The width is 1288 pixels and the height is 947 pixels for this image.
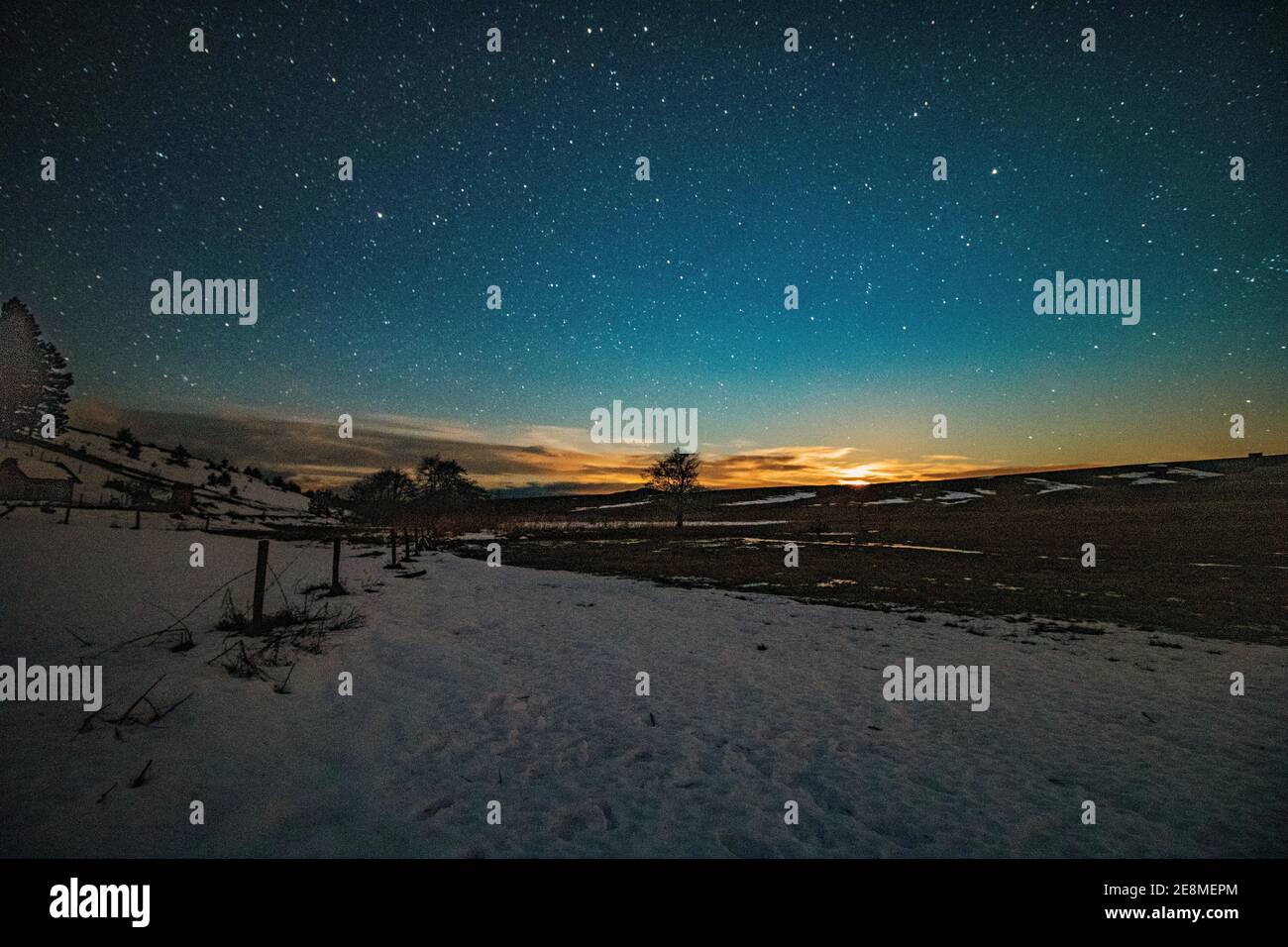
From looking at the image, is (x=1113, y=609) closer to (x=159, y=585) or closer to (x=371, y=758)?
(x=371, y=758)

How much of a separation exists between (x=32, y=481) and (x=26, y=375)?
79.3 ft

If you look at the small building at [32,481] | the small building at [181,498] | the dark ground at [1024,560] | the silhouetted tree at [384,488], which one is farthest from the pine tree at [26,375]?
the dark ground at [1024,560]

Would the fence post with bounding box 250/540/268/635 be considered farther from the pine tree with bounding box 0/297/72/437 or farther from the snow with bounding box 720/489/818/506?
the snow with bounding box 720/489/818/506

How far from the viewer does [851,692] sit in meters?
9.62

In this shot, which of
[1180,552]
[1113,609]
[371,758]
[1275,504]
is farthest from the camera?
[1275,504]

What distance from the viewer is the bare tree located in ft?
207

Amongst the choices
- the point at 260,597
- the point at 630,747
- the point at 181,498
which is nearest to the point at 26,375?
the point at 181,498

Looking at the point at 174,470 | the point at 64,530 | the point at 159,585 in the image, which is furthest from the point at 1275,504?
the point at 174,470

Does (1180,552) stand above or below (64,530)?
below

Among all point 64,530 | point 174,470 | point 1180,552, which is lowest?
point 1180,552

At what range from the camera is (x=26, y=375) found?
52031 millimetres

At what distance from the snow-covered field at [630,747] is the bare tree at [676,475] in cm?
4978

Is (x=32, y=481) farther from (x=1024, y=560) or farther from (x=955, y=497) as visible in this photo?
(x=955, y=497)
